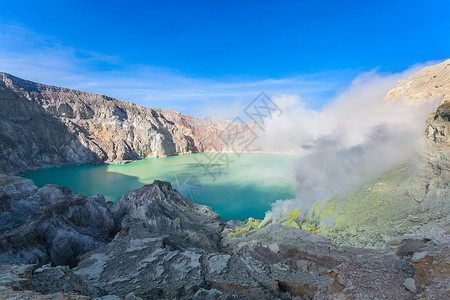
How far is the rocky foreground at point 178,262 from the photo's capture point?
7.63ft

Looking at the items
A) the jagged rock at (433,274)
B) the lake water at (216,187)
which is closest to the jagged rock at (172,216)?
the lake water at (216,187)

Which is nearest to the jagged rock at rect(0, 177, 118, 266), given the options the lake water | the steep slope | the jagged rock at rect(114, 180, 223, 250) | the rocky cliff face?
the jagged rock at rect(114, 180, 223, 250)

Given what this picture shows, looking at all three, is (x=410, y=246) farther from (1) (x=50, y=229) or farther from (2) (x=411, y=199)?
(1) (x=50, y=229)

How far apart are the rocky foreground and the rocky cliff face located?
2780cm

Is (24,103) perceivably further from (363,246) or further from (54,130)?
(363,246)

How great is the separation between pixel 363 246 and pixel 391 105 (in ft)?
30.5

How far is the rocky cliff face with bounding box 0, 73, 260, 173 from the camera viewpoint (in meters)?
32.5

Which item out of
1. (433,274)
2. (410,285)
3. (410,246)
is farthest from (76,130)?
(433,274)

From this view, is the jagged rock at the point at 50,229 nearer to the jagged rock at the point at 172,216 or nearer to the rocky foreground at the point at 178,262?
the rocky foreground at the point at 178,262

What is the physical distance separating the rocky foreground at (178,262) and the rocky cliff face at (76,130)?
27798 millimetres

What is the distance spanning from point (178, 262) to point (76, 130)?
45.0 metres

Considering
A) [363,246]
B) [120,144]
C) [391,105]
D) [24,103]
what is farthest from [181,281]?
[24,103]

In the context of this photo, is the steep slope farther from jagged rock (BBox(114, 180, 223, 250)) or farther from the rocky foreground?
jagged rock (BBox(114, 180, 223, 250))

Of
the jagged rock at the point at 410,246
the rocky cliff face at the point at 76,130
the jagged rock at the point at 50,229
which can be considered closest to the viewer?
the jagged rock at the point at 410,246
